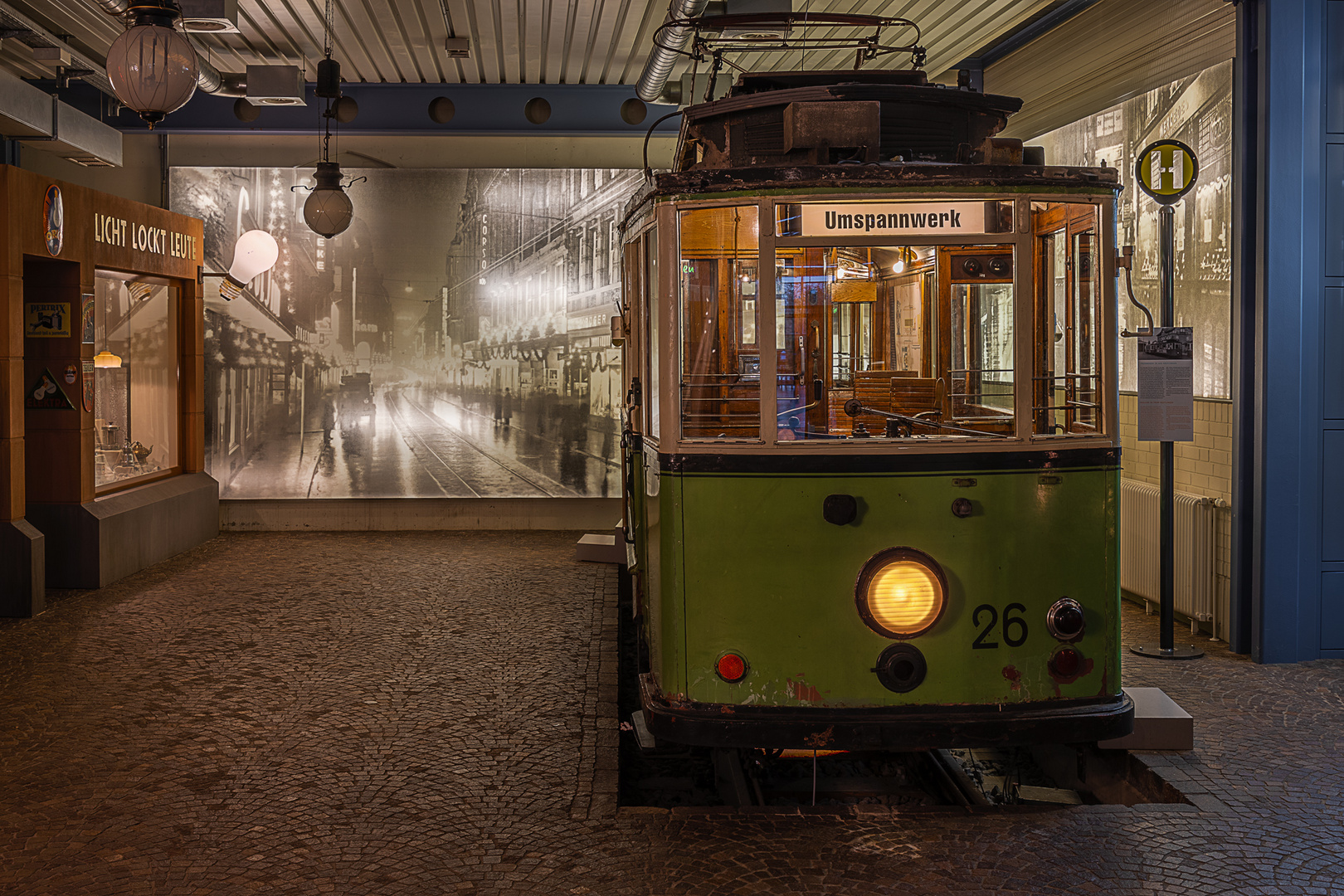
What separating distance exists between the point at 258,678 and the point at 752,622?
350 centimetres

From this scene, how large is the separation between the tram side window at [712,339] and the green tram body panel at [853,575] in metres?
0.25

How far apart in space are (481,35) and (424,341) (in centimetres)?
340

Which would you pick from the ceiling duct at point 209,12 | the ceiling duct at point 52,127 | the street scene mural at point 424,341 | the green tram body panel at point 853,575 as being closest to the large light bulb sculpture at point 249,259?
the street scene mural at point 424,341

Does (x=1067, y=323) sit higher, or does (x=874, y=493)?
(x=1067, y=323)

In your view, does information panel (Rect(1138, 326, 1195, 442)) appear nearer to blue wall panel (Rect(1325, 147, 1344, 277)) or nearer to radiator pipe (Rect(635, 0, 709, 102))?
blue wall panel (Rect(1325, 147, 1344, 277))

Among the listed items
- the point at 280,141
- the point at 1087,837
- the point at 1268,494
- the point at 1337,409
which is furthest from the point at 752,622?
the point at 280,141

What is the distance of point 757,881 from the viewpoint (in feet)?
12.3

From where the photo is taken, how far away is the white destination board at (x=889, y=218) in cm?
416

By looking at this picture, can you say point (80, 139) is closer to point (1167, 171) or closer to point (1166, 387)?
point (1167, 171)

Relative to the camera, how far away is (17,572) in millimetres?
7973

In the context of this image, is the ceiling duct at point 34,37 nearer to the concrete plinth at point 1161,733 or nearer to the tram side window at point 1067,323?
the tram side window at point 1067,323

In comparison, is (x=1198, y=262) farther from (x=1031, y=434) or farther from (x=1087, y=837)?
(x=1087, y=837)

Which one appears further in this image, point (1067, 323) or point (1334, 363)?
point (1334, 363)

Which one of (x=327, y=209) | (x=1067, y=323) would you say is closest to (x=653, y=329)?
(x=1067, y=323)
